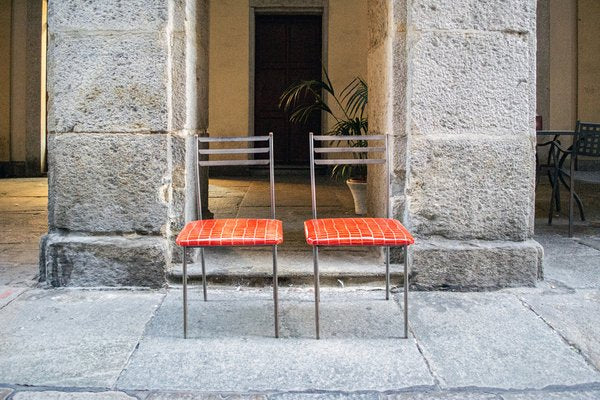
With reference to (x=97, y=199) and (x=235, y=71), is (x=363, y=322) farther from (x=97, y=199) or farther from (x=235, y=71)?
(x=235, y=71)

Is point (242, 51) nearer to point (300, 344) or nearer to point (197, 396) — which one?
point (300, 344)

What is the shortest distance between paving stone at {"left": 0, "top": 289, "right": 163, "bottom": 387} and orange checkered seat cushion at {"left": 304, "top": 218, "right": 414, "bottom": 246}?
811 millimetres

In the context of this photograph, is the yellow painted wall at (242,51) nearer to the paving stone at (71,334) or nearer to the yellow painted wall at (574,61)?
the yellow painted wall at (574,61)

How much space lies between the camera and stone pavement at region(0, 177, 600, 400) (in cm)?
204

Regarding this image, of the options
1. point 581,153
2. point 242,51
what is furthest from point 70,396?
point 242,51

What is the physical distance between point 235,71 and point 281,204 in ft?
12.6

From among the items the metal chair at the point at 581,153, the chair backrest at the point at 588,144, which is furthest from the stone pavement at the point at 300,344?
the chair backrest at the point at 588,144

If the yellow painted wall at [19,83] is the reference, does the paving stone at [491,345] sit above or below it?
below

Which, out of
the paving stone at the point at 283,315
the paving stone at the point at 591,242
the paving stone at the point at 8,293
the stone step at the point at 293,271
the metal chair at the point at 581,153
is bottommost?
the paving stone at the point at 283,315

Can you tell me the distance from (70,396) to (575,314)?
2051 millimetres

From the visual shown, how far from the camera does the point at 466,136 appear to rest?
3.13m

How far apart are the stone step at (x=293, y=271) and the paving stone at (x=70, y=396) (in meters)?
1.18

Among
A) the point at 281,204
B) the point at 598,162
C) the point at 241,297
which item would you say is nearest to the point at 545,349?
the point at 241,297

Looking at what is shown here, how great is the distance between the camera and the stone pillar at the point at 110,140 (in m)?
3.09
